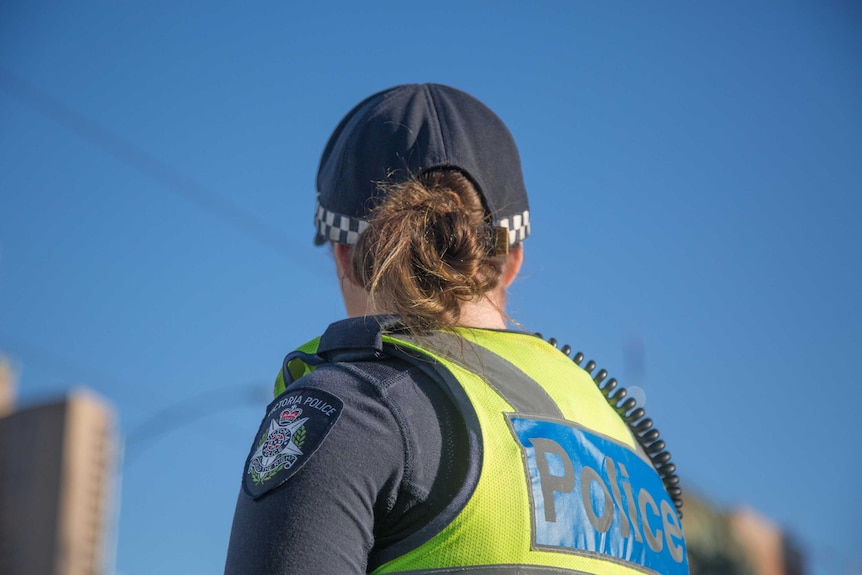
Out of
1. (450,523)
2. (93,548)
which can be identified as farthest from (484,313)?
(93,548)

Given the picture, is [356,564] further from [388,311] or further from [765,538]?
[765,538]

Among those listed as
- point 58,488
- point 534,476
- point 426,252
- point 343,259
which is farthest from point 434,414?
point 58,488

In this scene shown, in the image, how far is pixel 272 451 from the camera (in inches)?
62.4

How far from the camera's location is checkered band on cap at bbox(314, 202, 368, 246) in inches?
79.1

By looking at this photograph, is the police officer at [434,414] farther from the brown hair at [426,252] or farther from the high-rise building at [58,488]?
the high-rise building at [58,488]

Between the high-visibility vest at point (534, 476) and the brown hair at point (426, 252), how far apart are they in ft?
0.20

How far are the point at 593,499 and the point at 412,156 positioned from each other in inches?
27.1

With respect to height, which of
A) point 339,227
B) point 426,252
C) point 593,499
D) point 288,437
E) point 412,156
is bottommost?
point 593,499

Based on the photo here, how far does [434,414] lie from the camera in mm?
1650

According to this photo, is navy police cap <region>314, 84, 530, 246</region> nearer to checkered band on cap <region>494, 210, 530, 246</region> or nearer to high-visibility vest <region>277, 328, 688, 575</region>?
checkered band on cap <region>494, 210, 530, 246</region>

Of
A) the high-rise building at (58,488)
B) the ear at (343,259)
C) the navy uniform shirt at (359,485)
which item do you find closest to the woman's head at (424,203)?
the ear at (343,259)

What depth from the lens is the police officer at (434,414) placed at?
1545mm

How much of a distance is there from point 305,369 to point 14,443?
57.3ft

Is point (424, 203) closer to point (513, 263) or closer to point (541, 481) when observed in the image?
point (513, 263)
